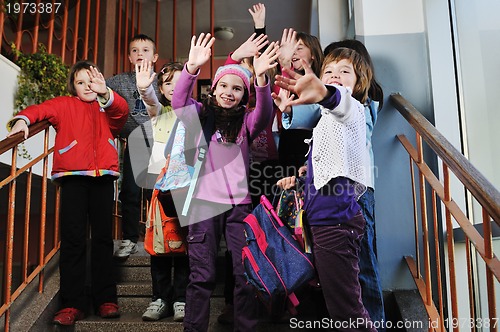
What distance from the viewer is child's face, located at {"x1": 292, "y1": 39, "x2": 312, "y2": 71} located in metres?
2.53

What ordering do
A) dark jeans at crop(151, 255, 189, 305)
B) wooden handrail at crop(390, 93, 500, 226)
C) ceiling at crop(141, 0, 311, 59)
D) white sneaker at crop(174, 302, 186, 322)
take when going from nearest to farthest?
wooden handrail at crop(390, 93, 500, 226) < white sneaker at crop(174, 302, 186, 322) < dark jeans at crop(151, 255, 189, 305) < ceiling at crop(141, 0, 311, 59)

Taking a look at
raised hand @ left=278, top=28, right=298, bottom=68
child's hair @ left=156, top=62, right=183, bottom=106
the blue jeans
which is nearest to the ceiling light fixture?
child's hair @ left=156, top=62, right=183, bottom=106

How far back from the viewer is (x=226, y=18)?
7023 mm

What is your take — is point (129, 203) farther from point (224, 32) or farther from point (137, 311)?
point (224, 32)

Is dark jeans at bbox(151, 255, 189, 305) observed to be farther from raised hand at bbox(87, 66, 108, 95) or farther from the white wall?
the white wall

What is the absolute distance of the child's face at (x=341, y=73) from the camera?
2025 millimetres

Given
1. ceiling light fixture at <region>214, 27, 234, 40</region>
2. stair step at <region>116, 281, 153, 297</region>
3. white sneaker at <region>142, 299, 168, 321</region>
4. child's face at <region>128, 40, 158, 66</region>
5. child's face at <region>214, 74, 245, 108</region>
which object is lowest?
white sneaker at <region>142, 299, 168, 321</region>

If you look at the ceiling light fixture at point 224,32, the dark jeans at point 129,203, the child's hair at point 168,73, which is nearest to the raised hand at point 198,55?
the child's hair at point 168,73

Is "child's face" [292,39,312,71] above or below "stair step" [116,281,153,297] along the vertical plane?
above

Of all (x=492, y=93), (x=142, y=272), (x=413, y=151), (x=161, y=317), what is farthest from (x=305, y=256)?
(x=142, y=272)

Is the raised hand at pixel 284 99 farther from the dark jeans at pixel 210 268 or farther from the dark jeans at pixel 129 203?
the dark jeans at pixel 129 203

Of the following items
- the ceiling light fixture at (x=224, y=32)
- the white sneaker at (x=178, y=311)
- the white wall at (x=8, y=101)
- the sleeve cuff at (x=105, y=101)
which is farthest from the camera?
the ceiling light fixture at (x=224, y=32)

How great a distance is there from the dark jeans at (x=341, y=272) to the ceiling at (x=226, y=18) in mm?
5274

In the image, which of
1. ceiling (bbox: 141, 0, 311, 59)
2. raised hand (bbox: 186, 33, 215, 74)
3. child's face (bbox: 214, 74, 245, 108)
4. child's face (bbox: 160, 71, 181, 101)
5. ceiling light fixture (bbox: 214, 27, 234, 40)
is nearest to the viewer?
raised hand (bbox: 186, 33, 215, 74)
